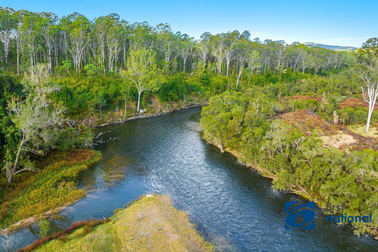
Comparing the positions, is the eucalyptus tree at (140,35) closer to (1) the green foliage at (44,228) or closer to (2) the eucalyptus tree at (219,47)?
(2) the eucalyptus tree at (219,47)

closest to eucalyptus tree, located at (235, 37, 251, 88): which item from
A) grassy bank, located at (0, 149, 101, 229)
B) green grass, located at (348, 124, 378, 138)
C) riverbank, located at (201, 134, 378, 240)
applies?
green grass, located at (348, 124, 378, 138)

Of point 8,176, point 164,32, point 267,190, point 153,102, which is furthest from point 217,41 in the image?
point 8,176

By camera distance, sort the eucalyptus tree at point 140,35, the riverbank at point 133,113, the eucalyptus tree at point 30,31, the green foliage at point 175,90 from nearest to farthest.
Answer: the riverbank at point 133,113 → the eucalyptus tree at point 30,31 → the green foliage at point 175,90 → the eucalyptus tree at point 140,35

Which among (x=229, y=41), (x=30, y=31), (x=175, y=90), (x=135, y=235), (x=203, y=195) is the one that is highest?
(x=229, y=41)

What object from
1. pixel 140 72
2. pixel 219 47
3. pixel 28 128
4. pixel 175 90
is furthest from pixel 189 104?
pixel 28 128

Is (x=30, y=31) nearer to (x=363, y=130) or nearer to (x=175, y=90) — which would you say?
(x=175, y=90)

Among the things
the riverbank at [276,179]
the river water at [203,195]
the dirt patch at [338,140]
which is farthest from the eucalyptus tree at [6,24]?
the dirt patch at [338,140]
